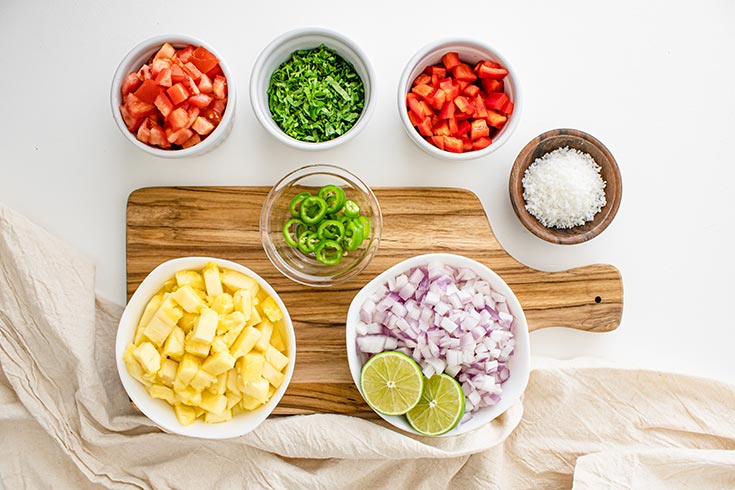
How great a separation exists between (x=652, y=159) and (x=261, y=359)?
1417 millimetres

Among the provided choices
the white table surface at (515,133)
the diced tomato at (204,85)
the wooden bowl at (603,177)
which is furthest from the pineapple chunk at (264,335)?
the wooden bowl at (603,177)

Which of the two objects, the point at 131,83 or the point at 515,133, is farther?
the point at 515,133

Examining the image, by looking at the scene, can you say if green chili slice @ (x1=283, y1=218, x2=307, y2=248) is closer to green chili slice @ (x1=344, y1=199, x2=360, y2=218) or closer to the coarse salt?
green chili slice @ (x1=344, y1=199, x2=360, y2=218)

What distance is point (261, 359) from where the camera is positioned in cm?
190

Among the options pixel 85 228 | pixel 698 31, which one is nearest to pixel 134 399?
pixel 85 228

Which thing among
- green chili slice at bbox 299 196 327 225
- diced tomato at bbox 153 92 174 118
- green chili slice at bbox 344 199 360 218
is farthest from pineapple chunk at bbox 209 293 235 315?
diced tomato at bbox 153 92 174 118

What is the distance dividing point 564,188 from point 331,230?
2.27 feet

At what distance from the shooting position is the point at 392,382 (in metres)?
1.92

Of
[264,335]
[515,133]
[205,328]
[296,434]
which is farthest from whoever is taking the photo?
[515,133]

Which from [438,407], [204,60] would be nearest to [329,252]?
[438,407]

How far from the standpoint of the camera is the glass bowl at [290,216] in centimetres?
201

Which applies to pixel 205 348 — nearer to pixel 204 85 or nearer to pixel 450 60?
pixel 204 85

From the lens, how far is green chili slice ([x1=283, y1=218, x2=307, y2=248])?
6.47ft

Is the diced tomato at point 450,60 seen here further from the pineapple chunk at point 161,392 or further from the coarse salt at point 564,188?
the pineapple chunk at point 161,392
